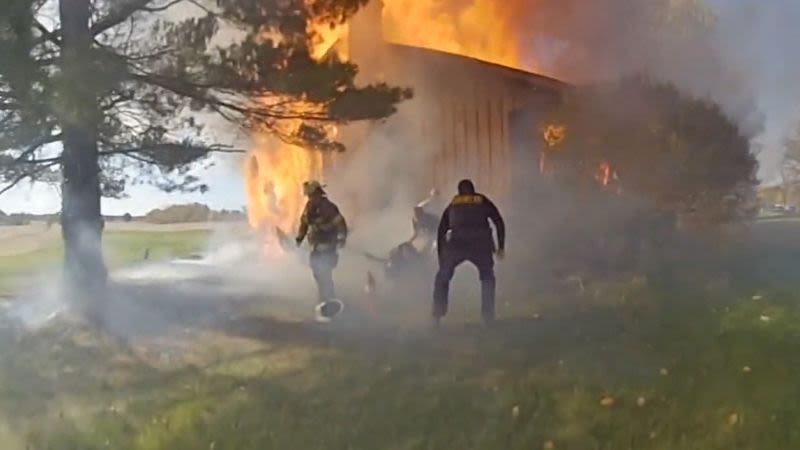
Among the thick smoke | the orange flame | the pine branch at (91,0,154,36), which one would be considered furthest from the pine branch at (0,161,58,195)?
the orange flame

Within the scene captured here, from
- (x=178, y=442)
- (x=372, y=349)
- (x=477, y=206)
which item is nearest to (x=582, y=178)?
(x=477, y=206)

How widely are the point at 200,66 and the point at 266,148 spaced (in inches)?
7.8

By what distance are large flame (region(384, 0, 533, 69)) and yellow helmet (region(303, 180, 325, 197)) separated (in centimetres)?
30

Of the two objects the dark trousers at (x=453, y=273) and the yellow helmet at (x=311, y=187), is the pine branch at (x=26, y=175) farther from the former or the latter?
the dark trousers at (x=453, y=273)

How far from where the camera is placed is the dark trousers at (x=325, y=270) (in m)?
1.75

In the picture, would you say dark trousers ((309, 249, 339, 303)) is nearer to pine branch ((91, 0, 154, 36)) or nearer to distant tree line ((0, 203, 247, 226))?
distant tree line ((0, 203, 247, 226))

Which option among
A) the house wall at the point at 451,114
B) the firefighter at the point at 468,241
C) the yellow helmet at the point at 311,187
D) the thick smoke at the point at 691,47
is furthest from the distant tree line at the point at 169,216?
the thick smoke at the point at 691,47

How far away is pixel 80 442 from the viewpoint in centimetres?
174

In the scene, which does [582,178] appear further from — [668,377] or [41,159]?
[41,159]

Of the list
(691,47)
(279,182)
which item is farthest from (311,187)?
(691,47)

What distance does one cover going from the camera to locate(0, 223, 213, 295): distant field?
5.84 feet

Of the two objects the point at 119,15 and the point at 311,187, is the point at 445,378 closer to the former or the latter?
the point at 311,187

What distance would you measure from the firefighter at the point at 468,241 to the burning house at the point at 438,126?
0.03 m

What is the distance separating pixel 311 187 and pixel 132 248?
361mm
